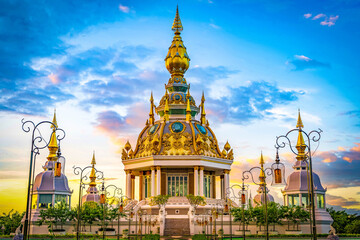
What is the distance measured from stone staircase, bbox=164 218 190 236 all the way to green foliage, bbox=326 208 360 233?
2108 cm

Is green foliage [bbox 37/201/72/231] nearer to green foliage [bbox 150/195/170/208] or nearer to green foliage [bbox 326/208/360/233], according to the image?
green foliage [bbox 150/195/170/208]

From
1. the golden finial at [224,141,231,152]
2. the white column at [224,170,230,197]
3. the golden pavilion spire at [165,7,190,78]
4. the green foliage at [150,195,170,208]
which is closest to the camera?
the green foliage at [150,195,170,208]

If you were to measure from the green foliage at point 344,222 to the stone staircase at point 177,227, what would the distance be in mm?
21083

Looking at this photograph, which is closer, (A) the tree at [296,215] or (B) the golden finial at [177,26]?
(A) the tree at [296,215]

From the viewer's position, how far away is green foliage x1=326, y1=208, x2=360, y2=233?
2633 inches

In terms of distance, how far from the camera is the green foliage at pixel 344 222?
66875mm

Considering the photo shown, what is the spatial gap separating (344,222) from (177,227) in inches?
1011

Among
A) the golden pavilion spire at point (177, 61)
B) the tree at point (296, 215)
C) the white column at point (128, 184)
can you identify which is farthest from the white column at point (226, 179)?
the golden pavilion spire at point (177, 61)

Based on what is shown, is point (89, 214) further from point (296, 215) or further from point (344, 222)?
point (344, 222)

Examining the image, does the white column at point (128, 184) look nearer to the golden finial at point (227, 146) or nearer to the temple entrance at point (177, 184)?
the temple entrance at point (177, 184)

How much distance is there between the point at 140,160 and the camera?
72625mm

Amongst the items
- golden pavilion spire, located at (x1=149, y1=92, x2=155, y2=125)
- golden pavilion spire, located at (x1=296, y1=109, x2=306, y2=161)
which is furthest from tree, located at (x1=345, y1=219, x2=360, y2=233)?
golden pavilion spire, located at (x1=149, y1=92, x2=155, y2=125)

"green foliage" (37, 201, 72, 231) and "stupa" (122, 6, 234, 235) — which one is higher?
"stupa" (122, 6, 234, 235)

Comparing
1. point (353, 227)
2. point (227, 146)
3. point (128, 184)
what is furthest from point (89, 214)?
point (353, 227)
